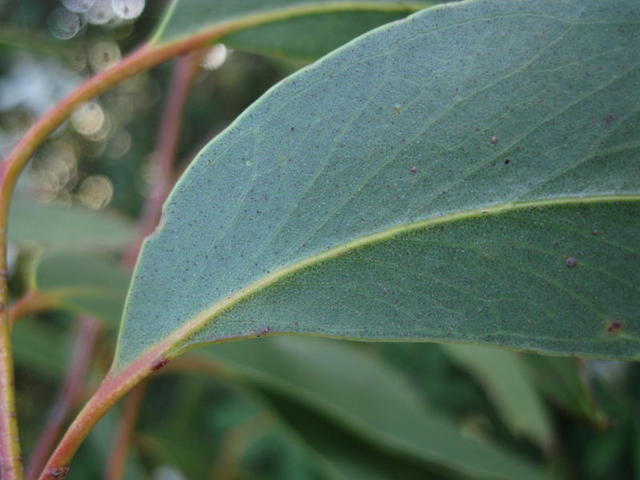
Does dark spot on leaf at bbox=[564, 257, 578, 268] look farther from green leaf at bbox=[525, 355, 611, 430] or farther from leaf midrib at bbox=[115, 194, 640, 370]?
green leaf at bbox=[525, 355, 611, 430]

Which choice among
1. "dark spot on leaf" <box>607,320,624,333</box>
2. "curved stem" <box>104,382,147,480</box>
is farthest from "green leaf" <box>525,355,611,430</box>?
"curved stem" <box>104,382,147,480</box>

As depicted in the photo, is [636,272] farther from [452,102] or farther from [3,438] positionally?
[3,438]

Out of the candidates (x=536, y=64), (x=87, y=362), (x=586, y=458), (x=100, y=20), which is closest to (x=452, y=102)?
(x=536, y=64)

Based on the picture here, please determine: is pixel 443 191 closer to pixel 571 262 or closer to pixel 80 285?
pixel 571 262

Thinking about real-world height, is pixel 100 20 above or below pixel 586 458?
above

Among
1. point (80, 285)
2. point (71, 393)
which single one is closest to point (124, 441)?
point (71, 393)

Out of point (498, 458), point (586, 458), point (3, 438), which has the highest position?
point (3, 438)

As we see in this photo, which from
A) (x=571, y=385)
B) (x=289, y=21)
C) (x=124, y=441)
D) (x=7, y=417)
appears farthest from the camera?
(x=124, y=441)
